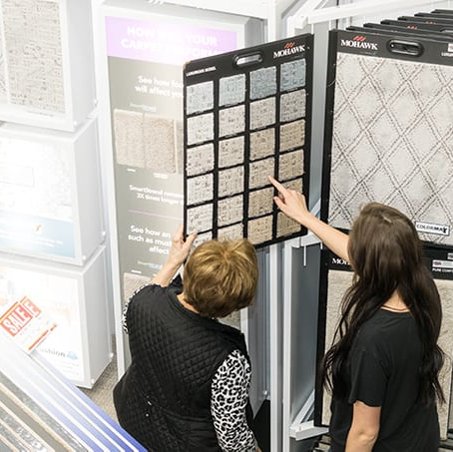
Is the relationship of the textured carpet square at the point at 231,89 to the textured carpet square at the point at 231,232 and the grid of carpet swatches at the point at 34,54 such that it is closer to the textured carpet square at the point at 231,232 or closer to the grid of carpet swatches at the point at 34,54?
the textured carpet square at the point at 231,232

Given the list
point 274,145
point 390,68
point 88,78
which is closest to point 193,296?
point 274,145

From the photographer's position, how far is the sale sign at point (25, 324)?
202 cm

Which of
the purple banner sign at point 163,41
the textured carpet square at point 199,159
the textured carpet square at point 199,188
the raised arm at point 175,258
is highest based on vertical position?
the purple banner sign at point 163,41

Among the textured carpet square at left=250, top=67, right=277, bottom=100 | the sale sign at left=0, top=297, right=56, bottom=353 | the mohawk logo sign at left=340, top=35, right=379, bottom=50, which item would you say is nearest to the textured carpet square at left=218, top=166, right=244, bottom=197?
the textured carpet square at left=250, top=67, right=277, bottom=100

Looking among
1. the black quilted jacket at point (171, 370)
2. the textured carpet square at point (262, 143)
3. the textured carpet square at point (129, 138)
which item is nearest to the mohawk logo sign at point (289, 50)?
the textured carpet square at point (262, 143)

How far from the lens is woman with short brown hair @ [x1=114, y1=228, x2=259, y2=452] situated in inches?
92.7

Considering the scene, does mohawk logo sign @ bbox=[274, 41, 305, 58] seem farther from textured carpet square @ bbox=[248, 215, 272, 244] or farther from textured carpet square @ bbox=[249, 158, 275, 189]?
textured carpet square @ bbox=[248, 215, 272, 244]

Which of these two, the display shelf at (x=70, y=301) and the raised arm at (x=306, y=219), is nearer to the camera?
the raised arm at (x=306, y=219)

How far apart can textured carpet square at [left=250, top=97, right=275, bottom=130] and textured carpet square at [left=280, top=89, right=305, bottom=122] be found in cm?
3

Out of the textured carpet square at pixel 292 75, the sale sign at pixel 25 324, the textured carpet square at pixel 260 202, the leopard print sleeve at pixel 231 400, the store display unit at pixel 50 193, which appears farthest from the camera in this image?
the store display unit at pixel 50 193

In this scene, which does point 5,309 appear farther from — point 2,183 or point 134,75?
point 2,183

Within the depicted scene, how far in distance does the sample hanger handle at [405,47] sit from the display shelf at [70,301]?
5.04 ft

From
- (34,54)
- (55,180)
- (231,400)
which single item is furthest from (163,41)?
(231,400)

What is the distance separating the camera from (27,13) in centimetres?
313
